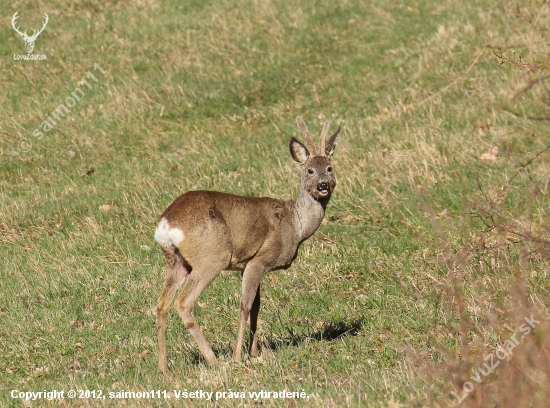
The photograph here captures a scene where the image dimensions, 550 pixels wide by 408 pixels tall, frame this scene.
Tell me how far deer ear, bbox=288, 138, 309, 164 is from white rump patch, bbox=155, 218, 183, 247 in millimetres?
1852

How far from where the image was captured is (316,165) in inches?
341

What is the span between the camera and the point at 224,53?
721 inches

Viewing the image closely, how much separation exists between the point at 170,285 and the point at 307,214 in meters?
1.63

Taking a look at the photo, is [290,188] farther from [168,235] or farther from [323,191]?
[168,235]

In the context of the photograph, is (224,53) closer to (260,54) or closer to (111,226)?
(260,54)

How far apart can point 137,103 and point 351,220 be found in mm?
6503

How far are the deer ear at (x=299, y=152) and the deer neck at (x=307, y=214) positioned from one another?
0.44 meters

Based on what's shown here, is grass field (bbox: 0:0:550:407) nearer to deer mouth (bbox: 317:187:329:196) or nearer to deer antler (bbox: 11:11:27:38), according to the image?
deer antler (bbox: 11:11:27:38)

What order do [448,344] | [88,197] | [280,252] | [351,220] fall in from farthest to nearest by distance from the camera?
[88,197]
[351,220]
[280,252]
[448,344]

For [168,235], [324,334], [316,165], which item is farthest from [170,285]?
[316,165]

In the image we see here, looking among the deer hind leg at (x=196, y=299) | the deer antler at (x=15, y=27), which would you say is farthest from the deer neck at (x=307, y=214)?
the deer antler at (x=15, y=27)

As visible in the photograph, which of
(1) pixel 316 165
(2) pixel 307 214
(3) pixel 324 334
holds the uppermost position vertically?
(1) pixel 316 165

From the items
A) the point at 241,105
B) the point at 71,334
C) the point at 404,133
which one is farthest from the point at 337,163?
the point at 71,334

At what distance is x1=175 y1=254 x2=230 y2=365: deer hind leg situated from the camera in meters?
7.56
